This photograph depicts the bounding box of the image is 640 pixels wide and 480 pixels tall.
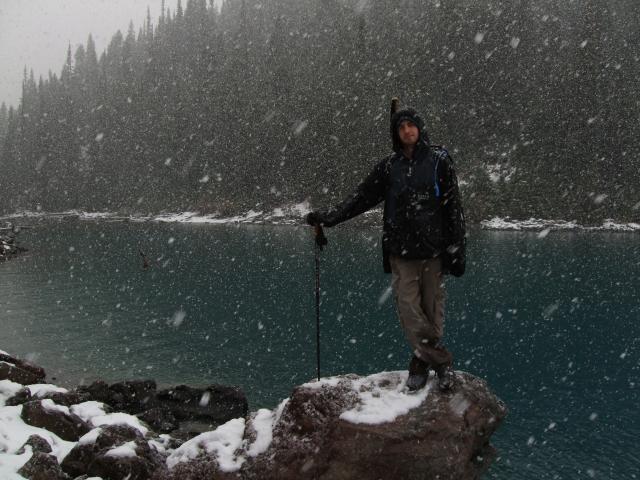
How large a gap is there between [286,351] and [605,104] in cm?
9804

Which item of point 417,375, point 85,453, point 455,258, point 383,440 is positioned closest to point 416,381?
point 417,375

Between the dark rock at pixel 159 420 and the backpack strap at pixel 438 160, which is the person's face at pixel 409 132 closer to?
the backpack strap at pixel 438 160

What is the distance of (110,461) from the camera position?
849cm

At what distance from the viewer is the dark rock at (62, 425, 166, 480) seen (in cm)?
834

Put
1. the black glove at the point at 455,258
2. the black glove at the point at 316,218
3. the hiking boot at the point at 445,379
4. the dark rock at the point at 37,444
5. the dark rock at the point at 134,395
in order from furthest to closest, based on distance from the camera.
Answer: the dark rock at the point at 134,395, the dark rock at the point at 37,444, the black glove at the point at 316,218, the hiking boot at the point at 445,379, the black glove at the point at 455,258

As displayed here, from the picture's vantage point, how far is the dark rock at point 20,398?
12844mm

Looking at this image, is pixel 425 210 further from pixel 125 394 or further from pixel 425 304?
pixel 125 394

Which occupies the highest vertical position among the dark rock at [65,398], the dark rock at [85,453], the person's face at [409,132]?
the person's face at [409,132]

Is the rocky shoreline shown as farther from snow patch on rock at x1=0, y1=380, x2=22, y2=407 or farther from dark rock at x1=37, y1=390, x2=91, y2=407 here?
dark rock at x1=37, y1=390, x2=91, y2=407

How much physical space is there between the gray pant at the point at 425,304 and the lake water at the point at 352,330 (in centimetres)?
742

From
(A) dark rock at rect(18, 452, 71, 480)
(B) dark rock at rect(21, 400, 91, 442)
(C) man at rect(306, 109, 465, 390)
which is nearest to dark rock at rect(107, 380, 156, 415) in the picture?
(B) dark rock at rect(21, 400, 91, 442)

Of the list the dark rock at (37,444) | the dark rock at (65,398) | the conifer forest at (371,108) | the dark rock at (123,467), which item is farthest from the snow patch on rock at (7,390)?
the conifer forest at (371,108)

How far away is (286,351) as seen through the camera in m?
A: 21.8

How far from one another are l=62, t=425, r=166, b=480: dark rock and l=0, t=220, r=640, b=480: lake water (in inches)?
271
